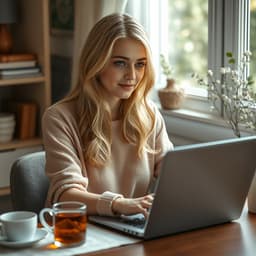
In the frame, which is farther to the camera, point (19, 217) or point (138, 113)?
point (138, 113)

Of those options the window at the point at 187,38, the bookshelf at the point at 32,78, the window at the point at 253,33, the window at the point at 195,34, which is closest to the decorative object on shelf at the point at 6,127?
the bookshelf at the point at 32,78

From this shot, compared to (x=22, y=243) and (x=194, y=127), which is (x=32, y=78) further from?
(x=22, y=243)

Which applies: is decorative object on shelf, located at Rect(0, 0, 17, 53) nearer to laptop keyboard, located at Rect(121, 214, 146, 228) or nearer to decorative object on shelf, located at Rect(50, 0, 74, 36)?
decorative object on shelf, located at Rect(50, 0, 74, 36)

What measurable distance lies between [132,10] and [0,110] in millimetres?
935

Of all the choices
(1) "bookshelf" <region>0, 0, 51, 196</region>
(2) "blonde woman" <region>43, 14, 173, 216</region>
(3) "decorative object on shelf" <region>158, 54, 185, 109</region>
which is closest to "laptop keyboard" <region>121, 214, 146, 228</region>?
(2) "blonde woman" <region>43, 14, 173, 216</region>

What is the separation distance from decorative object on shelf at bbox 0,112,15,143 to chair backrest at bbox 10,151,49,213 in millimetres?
1225

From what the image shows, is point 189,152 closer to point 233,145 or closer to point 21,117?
point 233,145

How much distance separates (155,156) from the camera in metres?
2.35

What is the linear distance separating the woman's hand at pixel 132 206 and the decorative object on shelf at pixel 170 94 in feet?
4.21

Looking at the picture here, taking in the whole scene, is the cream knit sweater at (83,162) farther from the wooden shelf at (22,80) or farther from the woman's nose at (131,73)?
the wooden shelf at (22,80)

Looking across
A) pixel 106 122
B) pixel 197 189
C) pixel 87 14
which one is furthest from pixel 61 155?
pixel 87 14

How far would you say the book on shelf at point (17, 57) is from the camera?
3.46m

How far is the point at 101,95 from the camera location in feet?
7.37

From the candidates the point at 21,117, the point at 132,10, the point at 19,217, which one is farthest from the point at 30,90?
the point at 19,217
